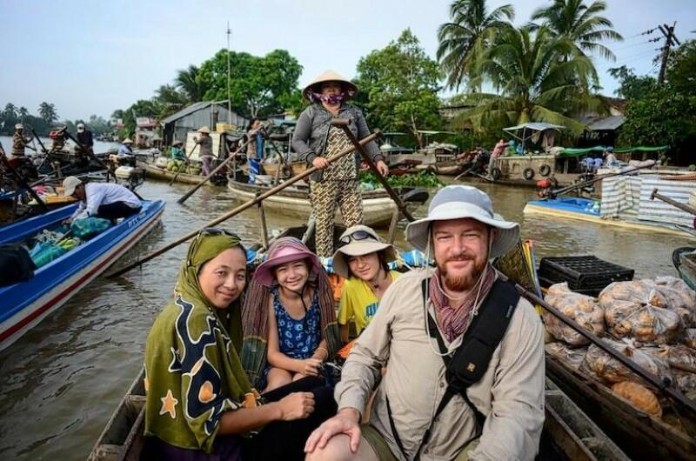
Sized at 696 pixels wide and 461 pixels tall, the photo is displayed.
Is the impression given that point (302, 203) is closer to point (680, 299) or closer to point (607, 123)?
point (680, 299)

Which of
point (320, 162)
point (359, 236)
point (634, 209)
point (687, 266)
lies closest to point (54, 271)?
point (320, 162)

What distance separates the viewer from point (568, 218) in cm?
1240

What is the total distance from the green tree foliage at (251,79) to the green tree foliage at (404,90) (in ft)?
39.4

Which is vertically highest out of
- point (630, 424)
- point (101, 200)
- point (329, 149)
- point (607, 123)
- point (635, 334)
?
point (607, 123)

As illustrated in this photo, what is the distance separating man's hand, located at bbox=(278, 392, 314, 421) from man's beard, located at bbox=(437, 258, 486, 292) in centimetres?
88

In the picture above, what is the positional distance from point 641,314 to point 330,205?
3194 millimetres

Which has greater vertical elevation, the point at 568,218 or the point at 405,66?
the point at 405,66

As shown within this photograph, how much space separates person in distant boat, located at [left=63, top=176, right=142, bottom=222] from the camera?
7.34m

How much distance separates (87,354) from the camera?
15.5 feet

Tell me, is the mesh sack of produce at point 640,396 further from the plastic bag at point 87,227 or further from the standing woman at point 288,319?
the plastic bag at point 87,227

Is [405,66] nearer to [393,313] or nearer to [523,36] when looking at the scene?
[523,36]

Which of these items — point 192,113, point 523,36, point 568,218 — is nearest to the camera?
point 568,218

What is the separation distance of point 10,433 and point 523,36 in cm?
2614

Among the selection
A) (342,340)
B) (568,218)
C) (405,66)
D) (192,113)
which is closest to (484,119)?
(405,66)
